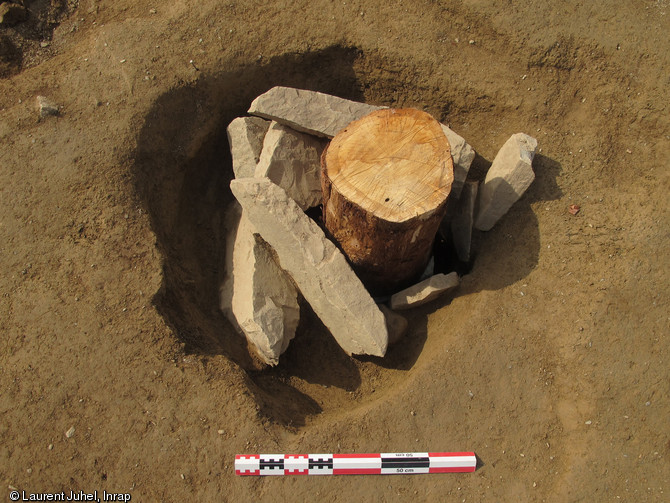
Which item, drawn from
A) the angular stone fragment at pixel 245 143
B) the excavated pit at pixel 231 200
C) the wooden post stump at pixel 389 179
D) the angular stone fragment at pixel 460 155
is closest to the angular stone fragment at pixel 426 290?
the excavated pit at pixel 231 200

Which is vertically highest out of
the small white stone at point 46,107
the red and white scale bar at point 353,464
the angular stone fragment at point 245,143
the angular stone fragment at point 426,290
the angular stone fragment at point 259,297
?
the small white stone at point 46,107

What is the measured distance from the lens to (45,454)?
3061 mm

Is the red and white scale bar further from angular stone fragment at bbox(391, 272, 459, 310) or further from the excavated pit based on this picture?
angular stone fragment at bbox(391, 272, 459, 310)

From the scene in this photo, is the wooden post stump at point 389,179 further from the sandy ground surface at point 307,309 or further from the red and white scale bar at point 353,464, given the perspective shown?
the red and white scale bar at point 353,464

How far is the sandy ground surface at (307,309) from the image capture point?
3119mm

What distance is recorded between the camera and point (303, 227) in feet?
11.1

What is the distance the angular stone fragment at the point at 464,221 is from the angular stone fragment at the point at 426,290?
1.41 ft

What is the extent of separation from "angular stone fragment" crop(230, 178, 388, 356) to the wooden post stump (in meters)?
0.22

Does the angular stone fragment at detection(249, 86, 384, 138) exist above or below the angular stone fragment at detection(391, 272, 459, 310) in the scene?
above

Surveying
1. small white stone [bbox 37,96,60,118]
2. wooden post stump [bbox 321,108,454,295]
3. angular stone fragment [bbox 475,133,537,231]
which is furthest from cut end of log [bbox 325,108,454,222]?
small white stone [bbox 37,96,60,118]

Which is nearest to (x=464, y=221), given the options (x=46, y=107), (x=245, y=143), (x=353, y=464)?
(x=245, y=143)

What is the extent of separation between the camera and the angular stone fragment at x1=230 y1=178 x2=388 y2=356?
132 inches

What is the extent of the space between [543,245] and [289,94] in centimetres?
232

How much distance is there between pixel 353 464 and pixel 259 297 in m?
1.34
